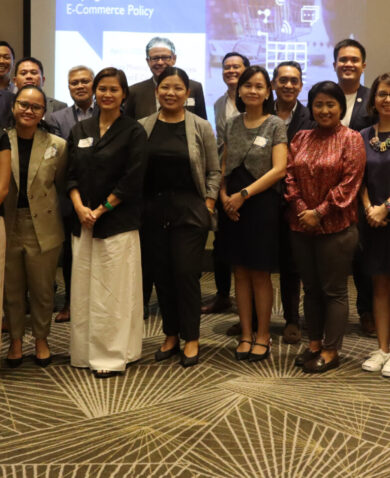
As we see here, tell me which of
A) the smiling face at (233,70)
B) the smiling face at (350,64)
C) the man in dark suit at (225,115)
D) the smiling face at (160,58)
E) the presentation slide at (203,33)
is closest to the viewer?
the smiling face at (350,64)

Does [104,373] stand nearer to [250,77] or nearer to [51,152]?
[51,152]

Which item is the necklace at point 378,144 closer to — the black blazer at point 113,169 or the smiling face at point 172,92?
the smiling face at point 172,92

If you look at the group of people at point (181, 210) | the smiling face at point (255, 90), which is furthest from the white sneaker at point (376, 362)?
the smiling face at point (255, 90)

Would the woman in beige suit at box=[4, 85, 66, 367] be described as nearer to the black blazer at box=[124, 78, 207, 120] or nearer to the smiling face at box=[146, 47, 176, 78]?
the black blazer at box=[124, 78, 207, 120]

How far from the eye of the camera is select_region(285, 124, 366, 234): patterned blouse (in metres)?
3.08

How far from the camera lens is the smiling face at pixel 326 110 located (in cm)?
312

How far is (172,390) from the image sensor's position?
2.98 m

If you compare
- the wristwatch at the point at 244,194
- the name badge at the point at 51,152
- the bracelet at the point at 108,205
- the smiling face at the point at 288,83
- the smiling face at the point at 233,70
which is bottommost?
the bracelet at the point at 108,205

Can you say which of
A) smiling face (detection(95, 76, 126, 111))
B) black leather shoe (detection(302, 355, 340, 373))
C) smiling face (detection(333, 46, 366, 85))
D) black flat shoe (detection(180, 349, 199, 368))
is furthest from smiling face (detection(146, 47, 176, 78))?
black leather shoe (detection(302, 355, 340, 373))

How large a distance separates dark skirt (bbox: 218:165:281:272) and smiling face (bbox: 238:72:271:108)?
35 cm

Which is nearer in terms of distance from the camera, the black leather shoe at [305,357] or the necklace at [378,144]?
the necklace at [378,144]

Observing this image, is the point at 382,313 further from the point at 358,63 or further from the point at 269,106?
the point at 358,63

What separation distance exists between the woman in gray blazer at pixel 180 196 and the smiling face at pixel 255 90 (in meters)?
0.26

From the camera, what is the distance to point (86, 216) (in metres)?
3.10
